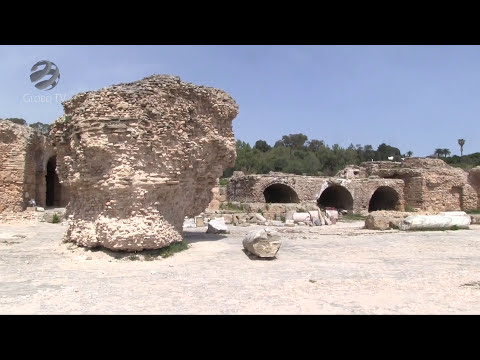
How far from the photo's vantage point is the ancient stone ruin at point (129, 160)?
803 centimetres

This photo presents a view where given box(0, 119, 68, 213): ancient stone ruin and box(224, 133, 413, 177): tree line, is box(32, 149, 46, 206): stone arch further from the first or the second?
box(224, 133, 413, 177): tree line

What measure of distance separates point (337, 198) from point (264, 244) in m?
19.0

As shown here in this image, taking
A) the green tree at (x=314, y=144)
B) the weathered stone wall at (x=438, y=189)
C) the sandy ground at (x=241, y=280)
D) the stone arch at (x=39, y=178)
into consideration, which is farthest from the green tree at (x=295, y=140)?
the sandy ground at (x=241, y=280)

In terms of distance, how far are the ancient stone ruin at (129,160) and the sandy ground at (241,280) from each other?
614 mm

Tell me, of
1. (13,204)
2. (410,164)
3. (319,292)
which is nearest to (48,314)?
(319,292)

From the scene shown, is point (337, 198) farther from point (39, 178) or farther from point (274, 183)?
point (39, 178)

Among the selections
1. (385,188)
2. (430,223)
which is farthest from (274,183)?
(430,223)

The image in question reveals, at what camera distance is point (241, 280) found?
619cm

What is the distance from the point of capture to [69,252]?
8.26 metres

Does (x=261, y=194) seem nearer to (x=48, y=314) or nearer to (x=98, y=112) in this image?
(x=98, y=112)

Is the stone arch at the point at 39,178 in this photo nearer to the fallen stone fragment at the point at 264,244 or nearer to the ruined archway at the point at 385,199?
the fallen stone fragment at the point at 264,244

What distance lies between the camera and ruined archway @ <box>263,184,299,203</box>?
2359cm

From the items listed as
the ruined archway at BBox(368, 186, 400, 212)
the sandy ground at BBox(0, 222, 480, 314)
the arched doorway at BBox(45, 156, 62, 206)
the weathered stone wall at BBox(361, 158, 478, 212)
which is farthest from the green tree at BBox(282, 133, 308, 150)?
the sandy ground at BBox(0, 222, 480, 314)

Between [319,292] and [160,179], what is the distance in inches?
168
